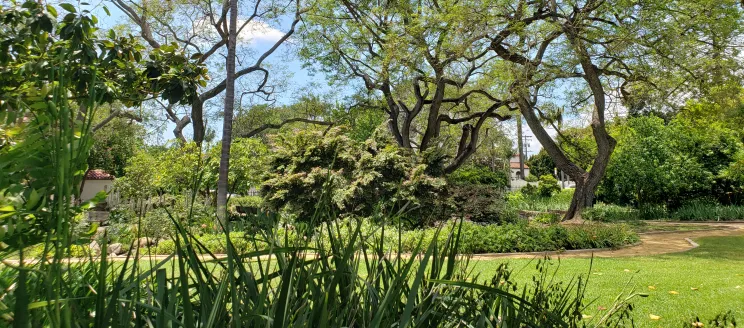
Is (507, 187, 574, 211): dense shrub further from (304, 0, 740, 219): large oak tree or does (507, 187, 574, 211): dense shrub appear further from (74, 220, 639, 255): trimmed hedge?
(74, 220, 639, 255): trimmed hedge

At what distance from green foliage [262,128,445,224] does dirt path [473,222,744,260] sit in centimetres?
349

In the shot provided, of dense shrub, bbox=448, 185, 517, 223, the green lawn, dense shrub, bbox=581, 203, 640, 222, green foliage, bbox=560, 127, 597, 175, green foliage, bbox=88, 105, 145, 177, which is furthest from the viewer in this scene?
green foliage, bbox=88, 105, 145, 177

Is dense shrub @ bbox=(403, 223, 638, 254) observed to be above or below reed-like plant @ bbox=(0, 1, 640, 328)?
below

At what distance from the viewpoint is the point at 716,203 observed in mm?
19766

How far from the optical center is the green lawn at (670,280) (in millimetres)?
5078

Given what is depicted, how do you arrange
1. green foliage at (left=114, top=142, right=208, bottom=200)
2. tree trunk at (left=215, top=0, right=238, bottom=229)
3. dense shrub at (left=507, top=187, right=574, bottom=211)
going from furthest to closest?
dense shrub at (left=507, top=187, right=574, bottom=211) → green foliage at (left=114, top=142, right=208, bottom=200) → tree trunk at (left=215, top=0, right=238, bottom=229)

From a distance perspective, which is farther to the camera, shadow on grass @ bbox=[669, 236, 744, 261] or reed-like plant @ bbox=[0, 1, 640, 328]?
shadow on grass @ bbox=[669, 236, 744, 261]

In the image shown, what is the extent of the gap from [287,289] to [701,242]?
13254mm

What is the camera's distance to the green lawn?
5078 millimetres

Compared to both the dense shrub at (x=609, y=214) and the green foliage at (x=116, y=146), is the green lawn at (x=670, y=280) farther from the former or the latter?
the green foliage at (x=116, y=146)

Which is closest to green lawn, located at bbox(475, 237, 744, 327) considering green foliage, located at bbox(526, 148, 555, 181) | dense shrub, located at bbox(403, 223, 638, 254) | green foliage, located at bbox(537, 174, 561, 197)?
dense shrub, located at bbox(403, 223, 638, 254)

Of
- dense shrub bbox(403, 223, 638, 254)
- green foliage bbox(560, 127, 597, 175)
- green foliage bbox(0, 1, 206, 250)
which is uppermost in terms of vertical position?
green foliage bbox(560, 127, 597, 175)

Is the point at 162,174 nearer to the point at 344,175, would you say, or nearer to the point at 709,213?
the point at 344,175

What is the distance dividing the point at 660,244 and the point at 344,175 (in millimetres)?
7597
